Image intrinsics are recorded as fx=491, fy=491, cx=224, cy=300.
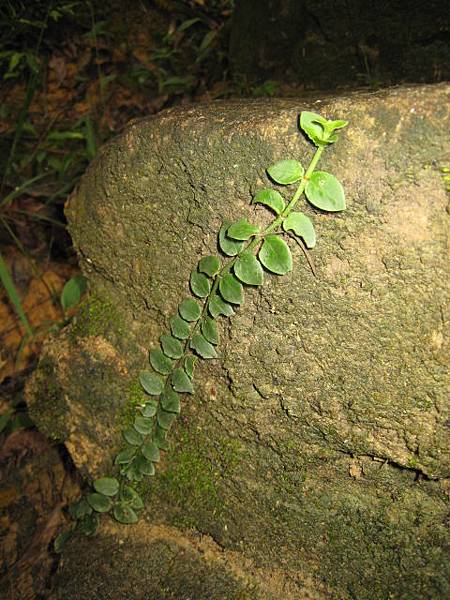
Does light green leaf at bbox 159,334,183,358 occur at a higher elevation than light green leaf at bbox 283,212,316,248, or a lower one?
lower

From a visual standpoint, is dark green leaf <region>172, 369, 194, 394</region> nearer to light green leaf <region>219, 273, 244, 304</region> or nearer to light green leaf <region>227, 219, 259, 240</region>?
light green leaf <region>219, 273, 244, 304</region>

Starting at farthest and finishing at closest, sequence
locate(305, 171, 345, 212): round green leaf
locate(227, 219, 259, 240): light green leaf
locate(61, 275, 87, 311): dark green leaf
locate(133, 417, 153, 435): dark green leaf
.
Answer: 1. locate(61, 275, 87, 311): dark green leaf
2. locate(133, 417, 153, 435): dark green leaf
3. locate(227, 219, 259, 240): light green leaf
4. locate(305, 171, 345, 212): round green leaf

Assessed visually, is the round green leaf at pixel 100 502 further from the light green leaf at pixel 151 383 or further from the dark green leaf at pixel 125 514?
the light green leaf at pixel 151 383

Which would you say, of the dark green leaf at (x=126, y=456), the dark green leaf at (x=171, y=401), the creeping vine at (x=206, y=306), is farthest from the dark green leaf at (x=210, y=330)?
the dark green leaf at (x=126, y=456)

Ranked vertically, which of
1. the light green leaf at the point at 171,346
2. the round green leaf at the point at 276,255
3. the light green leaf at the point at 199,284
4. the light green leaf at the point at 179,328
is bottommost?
the light green leaf at the point at 171,346

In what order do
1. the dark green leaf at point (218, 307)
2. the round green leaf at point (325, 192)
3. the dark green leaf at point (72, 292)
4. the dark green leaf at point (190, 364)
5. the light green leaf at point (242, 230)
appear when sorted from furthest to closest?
the dark green leaf at point (72, 292) → the dark green leaf at point (190, 364) → the dark green leaf at point (218, 307) → the light green leaf at point (242, 230) → the round green leaf at point (325, 192)

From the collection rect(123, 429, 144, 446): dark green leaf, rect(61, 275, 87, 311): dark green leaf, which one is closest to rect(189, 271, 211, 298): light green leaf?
rect(123, 429, 144, 446): dark green leaf

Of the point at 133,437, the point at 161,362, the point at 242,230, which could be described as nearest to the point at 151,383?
the point at 161,362

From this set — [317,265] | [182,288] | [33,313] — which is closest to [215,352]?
[182,288]
